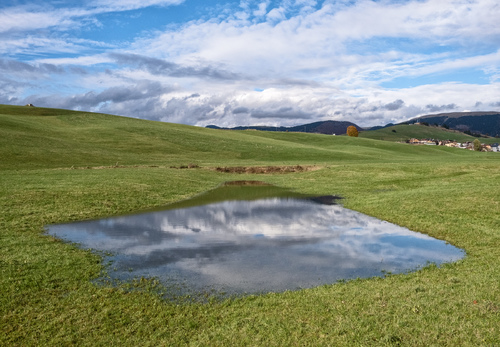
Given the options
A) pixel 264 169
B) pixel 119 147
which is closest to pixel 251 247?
pixel 264 169

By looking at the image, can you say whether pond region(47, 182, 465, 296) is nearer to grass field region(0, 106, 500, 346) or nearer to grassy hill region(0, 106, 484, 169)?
grass field region(0, 106, 500, 346)

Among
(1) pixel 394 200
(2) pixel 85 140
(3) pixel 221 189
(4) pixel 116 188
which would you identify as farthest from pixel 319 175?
(2) pixel 85 140

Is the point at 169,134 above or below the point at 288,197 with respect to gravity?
above

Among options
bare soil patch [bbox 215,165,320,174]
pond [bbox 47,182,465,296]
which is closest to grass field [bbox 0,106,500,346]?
pond [bbox 47,182,465,296]

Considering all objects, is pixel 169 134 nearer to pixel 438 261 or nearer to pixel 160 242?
pixel 160 242

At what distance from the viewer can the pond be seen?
14.2m

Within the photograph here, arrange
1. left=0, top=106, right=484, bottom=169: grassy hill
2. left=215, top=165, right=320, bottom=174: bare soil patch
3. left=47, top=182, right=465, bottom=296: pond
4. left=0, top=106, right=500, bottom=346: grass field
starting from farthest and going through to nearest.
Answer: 1. left=215, top=165, right=320, bottom=174: bare soil patch
2. left=0, top=106, right=484, bottom=169: grassy hill
3. left=47, top=182, right=465, bottom=296: pond
4. left=0, top=106, right=500, bottom=346: grass field

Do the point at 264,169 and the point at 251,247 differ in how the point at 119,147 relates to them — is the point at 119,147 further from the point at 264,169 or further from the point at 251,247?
the point at 251,247

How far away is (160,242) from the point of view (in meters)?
19.2

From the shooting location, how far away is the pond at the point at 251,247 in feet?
46.5

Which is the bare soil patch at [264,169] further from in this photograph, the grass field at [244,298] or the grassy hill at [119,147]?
the grass field at [244,298]

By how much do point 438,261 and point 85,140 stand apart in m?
79.1

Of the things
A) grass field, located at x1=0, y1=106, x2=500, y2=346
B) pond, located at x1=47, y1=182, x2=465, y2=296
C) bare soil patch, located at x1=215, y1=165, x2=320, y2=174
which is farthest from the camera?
bare soil patch, located at x1=215, y1=165, x2=320, y2=174

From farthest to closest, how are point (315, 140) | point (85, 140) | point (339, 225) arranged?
1. point (315, 140)
2. point (85, 140)
3. point (339, 225)
